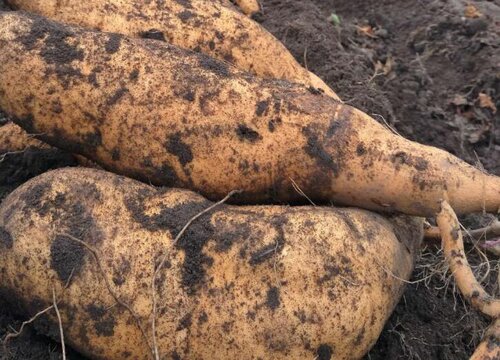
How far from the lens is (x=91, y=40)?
7.77 ft

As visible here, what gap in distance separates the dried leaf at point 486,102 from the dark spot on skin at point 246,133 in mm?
1772

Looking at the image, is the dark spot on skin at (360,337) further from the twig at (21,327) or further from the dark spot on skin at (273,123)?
the twig at (21,327)

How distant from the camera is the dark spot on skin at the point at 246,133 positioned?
7.36 ft

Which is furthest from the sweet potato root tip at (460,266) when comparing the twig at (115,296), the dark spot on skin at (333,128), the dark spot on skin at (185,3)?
the dark spot on skin at (185,3)

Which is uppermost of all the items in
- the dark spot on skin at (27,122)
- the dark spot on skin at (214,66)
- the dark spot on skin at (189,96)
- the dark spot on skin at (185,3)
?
the dark spot on skin at (214,66)

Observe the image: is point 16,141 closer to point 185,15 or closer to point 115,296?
point 185,15

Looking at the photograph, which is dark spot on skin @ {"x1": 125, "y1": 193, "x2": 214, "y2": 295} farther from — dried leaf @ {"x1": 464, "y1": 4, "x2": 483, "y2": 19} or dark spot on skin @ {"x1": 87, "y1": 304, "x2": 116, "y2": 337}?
dried leaf @ {"x1": 464, "y1": 4, "x2": 483, "y2": 19}

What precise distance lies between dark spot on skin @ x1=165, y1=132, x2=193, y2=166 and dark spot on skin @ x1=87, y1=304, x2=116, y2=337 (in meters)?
0.59

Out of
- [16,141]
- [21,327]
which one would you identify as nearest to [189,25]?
[16,141]

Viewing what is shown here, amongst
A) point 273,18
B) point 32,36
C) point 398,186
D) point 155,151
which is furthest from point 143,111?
point 273,18

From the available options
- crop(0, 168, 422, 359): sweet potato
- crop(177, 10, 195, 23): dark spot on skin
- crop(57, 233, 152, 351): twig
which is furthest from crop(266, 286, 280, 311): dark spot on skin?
crop(177, 10, 195, 23): dark spot on skin

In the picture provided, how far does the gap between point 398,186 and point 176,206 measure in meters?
0.77

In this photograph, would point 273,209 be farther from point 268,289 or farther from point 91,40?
point 91,40

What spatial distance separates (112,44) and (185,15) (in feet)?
1.73
